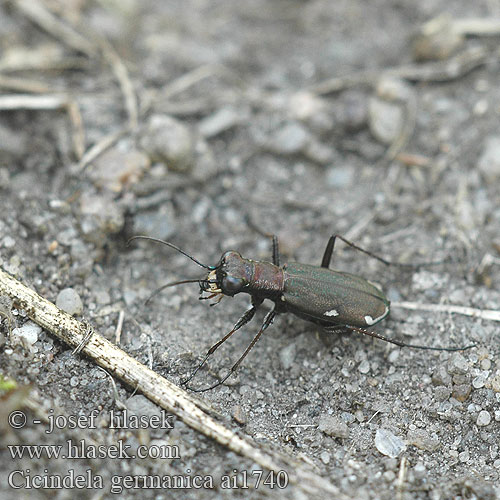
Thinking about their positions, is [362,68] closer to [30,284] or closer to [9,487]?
[30,284]

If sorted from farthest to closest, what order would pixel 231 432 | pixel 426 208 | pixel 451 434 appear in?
pixel 426 208, pixel 451 434, pixel 231 432

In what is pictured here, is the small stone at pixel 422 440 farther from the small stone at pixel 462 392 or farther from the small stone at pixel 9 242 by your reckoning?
the small stone at pixel 9 242

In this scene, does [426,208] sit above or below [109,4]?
below

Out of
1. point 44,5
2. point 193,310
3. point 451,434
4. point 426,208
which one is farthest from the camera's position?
point 44,5

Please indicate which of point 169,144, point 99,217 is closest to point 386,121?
point 169,144

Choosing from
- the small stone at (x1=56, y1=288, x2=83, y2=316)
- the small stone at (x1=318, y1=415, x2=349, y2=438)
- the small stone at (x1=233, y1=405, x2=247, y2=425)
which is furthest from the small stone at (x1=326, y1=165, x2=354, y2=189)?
the small stone at (x1=56, y1=288, x2=83, y2=316)

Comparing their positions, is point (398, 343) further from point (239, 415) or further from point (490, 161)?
point (490, 161)

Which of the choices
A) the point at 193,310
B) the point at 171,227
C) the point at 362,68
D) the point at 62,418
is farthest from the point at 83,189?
the point at 362,68

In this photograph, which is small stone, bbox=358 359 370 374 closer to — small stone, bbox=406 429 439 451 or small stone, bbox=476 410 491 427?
small stone, bbox=406 429 439 451

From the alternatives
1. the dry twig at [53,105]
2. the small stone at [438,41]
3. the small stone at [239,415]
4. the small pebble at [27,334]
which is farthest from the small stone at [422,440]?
the small stone at [438,41]
